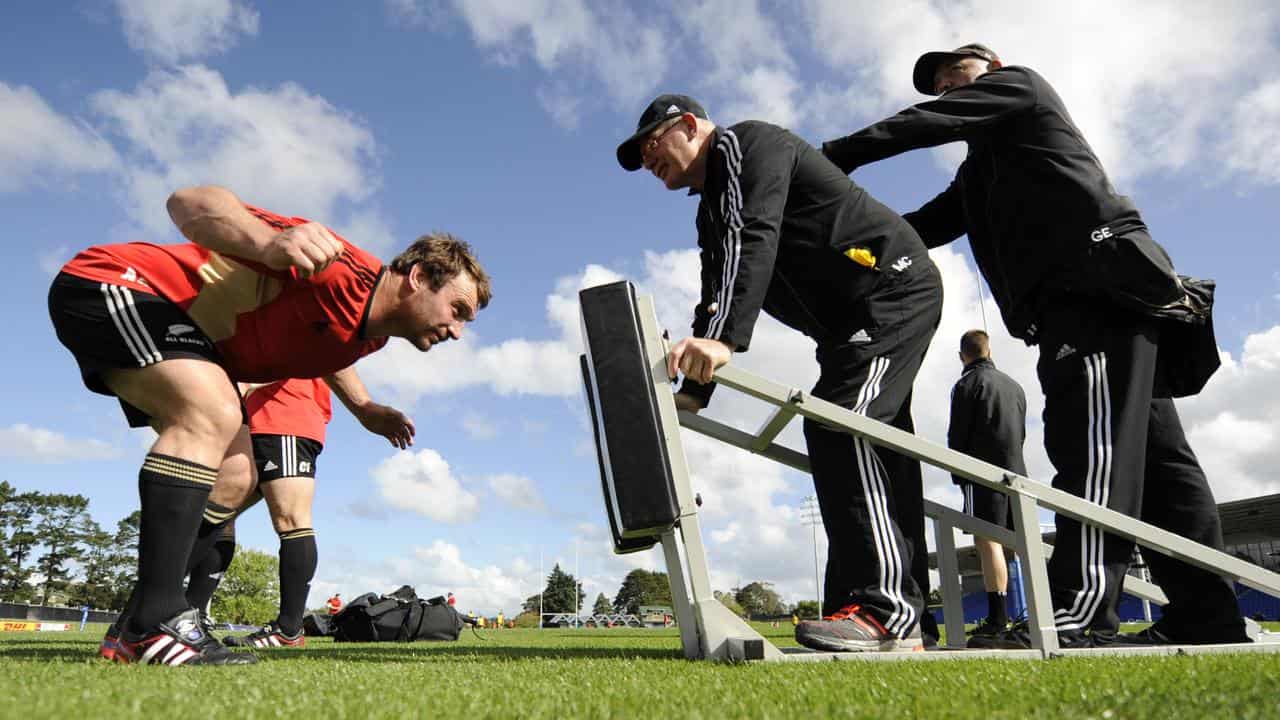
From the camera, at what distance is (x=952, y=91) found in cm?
309

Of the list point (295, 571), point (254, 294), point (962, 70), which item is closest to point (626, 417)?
point (254, 294)

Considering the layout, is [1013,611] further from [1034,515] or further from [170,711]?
[170,711]

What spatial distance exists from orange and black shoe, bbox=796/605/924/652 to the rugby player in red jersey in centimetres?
174

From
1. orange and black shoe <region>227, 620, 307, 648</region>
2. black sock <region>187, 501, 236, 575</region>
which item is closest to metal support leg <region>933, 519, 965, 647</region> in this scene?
black sock <region>187, 501, 236, 575</region>

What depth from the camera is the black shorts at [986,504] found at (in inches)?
197

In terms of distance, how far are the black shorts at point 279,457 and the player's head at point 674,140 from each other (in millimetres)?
3135

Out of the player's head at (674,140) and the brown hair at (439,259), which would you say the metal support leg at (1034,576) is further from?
the brown hair at (439,259)

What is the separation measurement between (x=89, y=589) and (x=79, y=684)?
323 feet

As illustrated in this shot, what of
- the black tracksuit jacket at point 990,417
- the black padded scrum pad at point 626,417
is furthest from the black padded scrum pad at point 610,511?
the black tracksuit jacket at point 990,417

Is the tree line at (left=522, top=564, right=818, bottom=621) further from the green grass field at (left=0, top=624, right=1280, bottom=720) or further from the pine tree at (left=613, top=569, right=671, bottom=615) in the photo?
the green grass field at (left=0, top=624, right=1280, bottom=720)

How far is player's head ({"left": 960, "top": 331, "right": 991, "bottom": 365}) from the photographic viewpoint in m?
5.97

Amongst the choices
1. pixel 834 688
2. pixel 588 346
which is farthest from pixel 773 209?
pixel 834 688

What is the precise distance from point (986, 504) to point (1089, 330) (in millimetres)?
2402

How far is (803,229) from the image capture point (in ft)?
9.93
